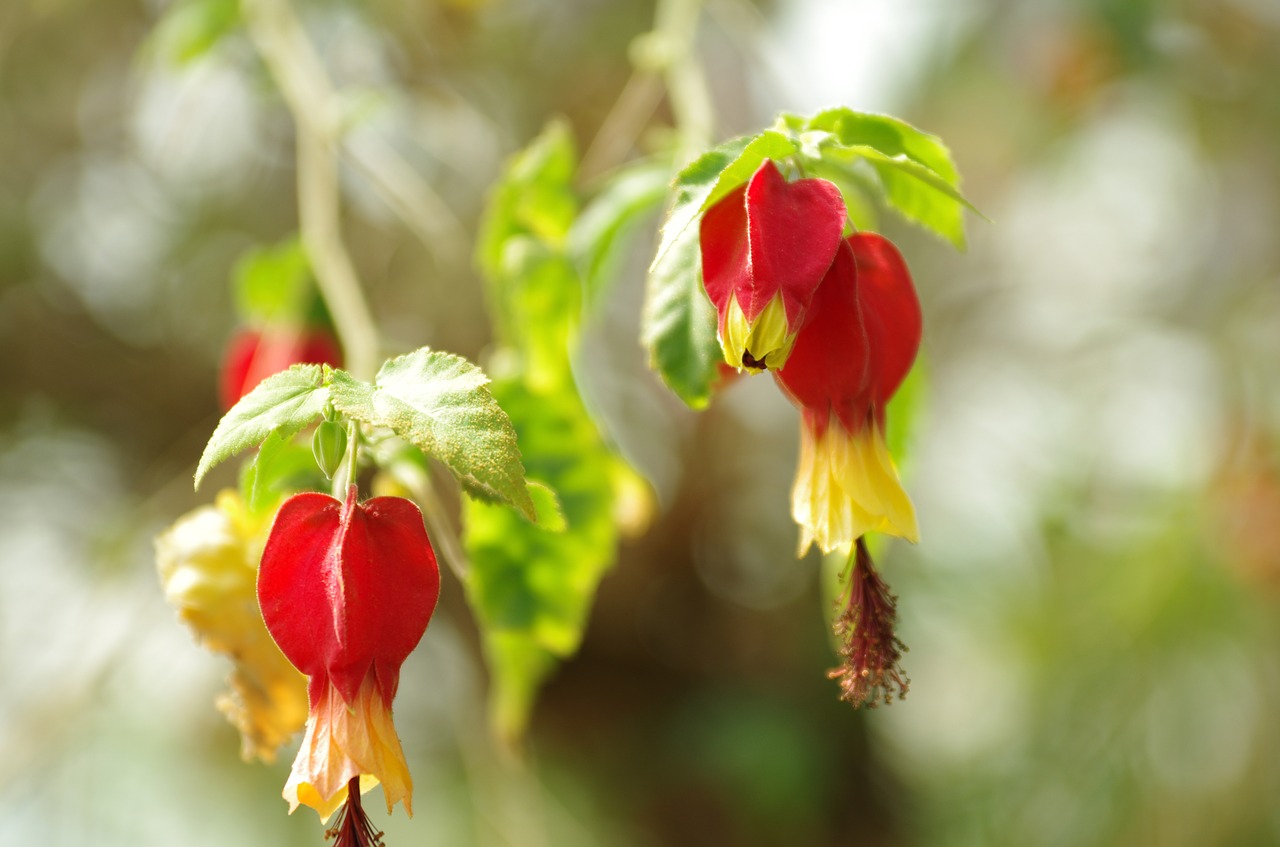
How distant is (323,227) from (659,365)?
326 millimetres

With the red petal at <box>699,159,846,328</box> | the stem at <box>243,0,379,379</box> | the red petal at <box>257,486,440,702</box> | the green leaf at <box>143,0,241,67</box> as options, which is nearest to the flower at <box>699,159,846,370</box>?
the red petal at <box>699,159,846,328</box>

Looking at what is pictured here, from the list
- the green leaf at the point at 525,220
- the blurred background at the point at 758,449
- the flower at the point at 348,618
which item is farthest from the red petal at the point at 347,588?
the blurred background at the point at 758,449

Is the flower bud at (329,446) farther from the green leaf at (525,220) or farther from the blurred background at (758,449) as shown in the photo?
the blurred background at (758,449)

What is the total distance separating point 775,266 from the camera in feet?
1.05

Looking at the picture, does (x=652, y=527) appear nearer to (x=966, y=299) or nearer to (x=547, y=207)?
(x=966, y=299)

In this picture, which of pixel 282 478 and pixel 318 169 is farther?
pixel 318 169

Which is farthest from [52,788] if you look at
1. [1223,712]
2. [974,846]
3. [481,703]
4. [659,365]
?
[1223,712]

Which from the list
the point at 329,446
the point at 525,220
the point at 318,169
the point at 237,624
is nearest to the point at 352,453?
the point at 329,446

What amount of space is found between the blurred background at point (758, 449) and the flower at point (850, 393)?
28.8 inches

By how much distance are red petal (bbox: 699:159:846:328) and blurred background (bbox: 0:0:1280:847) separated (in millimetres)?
769

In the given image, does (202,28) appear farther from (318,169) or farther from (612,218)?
(612,218)

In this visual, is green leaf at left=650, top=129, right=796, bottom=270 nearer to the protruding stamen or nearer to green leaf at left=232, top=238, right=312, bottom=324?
the protruding stamen

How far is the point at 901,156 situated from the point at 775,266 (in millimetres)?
57

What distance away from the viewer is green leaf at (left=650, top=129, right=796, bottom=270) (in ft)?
1.06
